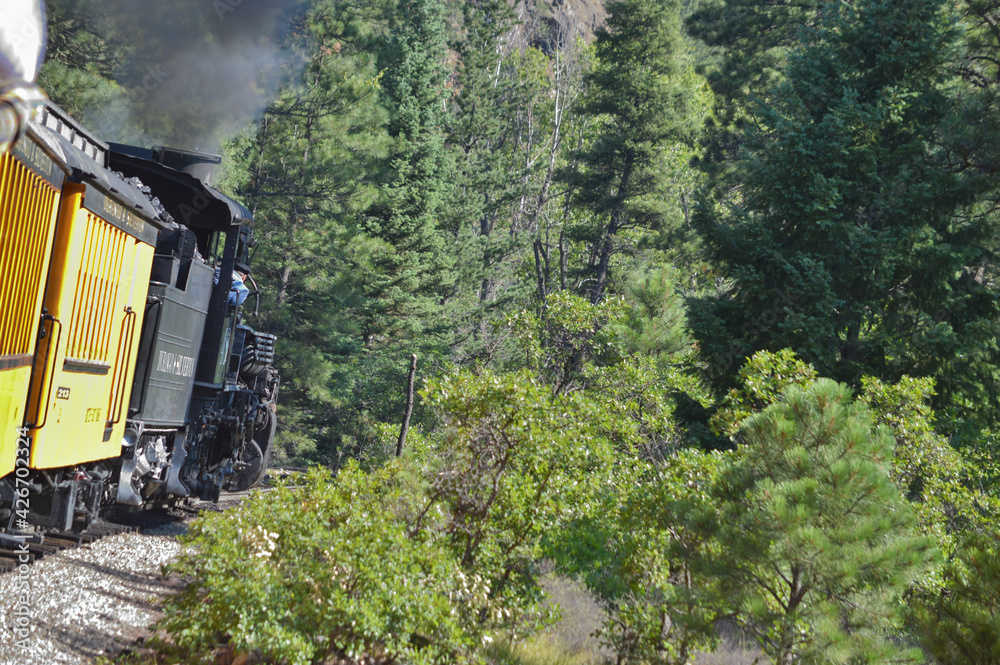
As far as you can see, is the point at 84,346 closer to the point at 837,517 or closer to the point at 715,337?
the point at 837,517

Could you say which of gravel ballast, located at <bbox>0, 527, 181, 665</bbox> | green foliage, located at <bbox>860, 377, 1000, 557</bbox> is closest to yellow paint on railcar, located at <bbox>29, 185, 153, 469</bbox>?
gravel ballast, located at <bbox>0, 527, 181, 665</bbox>

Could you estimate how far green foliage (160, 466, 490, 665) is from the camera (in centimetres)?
448

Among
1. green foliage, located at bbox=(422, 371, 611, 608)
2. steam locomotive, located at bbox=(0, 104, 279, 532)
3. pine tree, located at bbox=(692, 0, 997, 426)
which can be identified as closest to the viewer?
steam locomotive, located at bbox=(0, 104, 279, 532)

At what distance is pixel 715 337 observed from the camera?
11070 mm

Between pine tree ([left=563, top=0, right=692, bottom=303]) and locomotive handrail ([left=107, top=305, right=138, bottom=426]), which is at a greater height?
pine tree ([left=563, top=0, right=692, bottom=303])

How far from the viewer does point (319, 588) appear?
475 cm

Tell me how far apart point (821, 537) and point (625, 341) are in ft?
32.2

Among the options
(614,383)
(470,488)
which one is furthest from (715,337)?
(470,488)

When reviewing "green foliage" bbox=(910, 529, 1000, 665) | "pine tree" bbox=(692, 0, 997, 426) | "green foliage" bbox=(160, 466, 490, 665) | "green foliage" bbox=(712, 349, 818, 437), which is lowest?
"green foliage" bbox=(160, 466, 490, 665)

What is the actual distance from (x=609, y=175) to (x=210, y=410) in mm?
17777

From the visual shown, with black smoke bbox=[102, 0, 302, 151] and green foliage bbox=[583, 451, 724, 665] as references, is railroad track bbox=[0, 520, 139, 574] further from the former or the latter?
black smoke bbox=[102, 0, 302, 151]

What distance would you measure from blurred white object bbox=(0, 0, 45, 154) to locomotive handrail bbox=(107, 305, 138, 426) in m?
4.29

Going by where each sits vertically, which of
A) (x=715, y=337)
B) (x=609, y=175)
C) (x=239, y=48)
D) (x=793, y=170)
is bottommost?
(x=715, y=337)

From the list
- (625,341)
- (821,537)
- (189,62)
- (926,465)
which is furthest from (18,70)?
(625,341)
